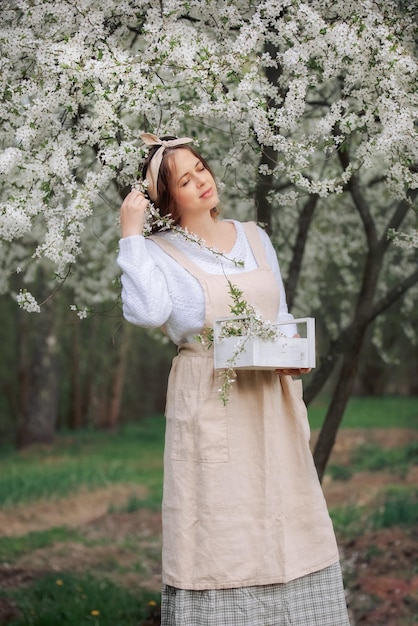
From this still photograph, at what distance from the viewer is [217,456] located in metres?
2.99

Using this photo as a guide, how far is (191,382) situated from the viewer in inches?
120

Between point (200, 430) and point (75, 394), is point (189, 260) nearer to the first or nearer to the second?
point (200, 430)

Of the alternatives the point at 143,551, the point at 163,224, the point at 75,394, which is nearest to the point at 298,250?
the point at 163,224

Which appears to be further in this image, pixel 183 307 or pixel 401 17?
pixel 401 17

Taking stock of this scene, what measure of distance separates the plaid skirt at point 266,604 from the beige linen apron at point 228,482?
4cm

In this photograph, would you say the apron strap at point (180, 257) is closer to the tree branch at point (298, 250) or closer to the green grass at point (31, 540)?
the tree branch at point (298, 250)

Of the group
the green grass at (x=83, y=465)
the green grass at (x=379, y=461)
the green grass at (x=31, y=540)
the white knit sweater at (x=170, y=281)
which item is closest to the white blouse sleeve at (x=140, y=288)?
the white knit sweater at (x=170, y=281)

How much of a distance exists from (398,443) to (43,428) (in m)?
5.49

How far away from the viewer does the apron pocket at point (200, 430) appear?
2.99 metres

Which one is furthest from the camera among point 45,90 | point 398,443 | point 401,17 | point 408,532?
point 398,443

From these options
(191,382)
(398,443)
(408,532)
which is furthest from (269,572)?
(398,443)

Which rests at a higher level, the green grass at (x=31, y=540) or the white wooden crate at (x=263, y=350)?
the white wooden crate at (x=263, y=350)

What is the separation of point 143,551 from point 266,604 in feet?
14.0

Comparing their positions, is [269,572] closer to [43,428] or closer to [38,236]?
[38,236]
